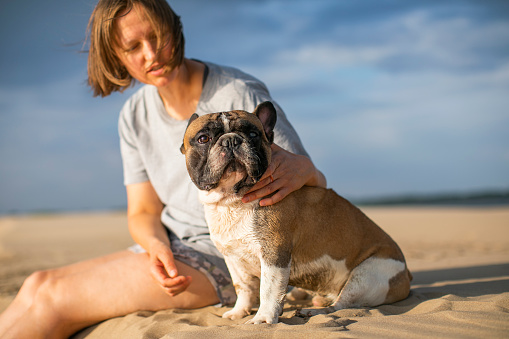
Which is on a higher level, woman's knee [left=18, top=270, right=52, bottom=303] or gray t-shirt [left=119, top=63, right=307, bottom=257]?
gray t-shirt [left=119, top=63, right=307, bottom=257]

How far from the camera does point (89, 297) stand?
11.0ft

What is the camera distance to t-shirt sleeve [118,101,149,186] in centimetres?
427

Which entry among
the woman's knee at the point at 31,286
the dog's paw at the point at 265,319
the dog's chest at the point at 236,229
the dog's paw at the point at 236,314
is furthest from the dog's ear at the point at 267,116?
the woman's knee at the point at 31,286

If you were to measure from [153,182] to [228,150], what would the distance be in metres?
1.72

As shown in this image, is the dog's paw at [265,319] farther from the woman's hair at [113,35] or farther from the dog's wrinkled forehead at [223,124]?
the woman's hair at [113,35]

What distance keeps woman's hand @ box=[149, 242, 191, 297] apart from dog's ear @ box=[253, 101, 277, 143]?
1.21 meters

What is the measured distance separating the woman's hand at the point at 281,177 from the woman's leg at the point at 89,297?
1107 mm

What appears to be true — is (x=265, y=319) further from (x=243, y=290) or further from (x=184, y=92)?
(x=184, y=92)

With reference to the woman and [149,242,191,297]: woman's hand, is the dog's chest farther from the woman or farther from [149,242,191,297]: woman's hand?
[149,242,191,297]: woman's hand

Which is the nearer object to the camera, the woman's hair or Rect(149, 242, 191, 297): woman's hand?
Rect(149, 242, 191, 297): woman's hand

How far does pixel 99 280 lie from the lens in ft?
11.3

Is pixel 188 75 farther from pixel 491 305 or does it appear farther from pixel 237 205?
pixel 491 305

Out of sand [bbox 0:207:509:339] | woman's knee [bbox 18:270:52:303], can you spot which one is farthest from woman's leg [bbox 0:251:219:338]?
sand [bbox 0:207:509:339]

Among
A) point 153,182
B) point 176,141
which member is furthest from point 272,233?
point 153,182
